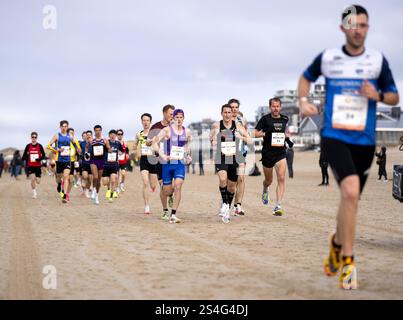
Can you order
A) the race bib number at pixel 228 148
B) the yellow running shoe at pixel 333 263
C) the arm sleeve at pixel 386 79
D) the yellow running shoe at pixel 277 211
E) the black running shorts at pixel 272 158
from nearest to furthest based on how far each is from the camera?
the yellow running shoe at pixel 333 263 < the arm sleeve at pixel 386 79 < the race bib number at pixel 228 148 < the black running shorts at pixel 272 158 < the yellow running shoe at pixel 277 211

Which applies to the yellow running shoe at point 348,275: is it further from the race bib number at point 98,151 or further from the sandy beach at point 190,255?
the race bib number at point 98,151

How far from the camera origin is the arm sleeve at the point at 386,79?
23.1ft

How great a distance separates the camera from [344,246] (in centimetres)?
672

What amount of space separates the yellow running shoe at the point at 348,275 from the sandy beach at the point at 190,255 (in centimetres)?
Result: 12

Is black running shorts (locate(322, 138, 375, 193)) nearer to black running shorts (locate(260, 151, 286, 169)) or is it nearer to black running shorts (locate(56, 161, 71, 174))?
black running shorts (locate(260, 151, 286, 169))

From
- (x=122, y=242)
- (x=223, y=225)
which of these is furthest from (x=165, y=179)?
(x=122, y=242)

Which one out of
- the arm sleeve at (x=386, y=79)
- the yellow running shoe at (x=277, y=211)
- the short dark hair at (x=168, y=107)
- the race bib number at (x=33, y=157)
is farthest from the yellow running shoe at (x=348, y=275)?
the race bib number at (x=33, y=157)

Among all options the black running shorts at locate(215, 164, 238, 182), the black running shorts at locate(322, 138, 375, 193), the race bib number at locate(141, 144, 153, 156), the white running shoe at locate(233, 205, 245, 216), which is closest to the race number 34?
the black running shorts at locate(322, 138, 375, 193)

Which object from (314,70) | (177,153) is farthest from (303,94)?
(177,153)

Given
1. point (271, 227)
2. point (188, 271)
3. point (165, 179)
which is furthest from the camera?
point (165, 179)

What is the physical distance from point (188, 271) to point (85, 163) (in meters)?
14.5

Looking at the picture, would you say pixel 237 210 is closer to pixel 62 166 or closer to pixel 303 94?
pixel 62 166

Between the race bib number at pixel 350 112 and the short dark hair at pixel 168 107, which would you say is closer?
the race bib number at pixel 350 112
